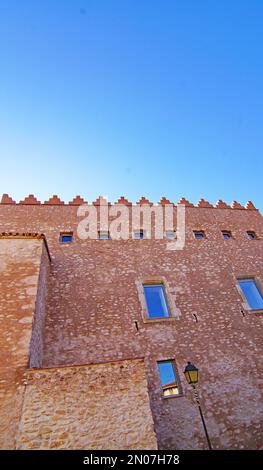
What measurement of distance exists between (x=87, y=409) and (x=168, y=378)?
362 centimetres

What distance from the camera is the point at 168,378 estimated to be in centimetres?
807

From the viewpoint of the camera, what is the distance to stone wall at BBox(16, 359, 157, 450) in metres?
4.84

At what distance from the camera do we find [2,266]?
24.1 ft

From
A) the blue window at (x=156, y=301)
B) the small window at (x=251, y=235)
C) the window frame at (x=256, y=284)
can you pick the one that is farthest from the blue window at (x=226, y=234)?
the blue window at (x=156, y=301)

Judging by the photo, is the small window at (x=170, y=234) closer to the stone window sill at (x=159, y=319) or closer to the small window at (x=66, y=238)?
the stone window sill at (x=159, y=319)

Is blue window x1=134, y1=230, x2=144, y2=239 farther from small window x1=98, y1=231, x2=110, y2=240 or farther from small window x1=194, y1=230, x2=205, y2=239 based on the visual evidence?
small window x1=194, y1=230, x2=205, y2=239

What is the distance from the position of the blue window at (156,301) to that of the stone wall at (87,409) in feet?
12.3

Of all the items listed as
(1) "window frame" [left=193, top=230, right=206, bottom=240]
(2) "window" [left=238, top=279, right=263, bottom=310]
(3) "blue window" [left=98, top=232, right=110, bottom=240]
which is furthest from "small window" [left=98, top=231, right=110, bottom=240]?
(2) "window" [left=238, top=279, right=263, bottom=310]

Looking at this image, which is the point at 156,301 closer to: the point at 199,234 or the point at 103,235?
the point at 103,235

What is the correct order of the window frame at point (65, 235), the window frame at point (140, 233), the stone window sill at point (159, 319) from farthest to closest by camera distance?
the window frame at point (140, 233)
the window frame at point (65, 235)
the stone window sill at point (159, 319)

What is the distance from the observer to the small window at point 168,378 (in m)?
7.79

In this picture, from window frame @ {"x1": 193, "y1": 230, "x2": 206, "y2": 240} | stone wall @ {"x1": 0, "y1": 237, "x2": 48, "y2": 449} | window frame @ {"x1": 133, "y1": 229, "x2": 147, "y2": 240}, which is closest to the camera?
stone wall @ {"x1": 0, "y1": 237, "x2": 48, "y2": 449}

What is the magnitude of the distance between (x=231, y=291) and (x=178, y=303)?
2.29 m

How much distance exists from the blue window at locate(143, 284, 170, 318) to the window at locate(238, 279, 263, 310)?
333 cm
